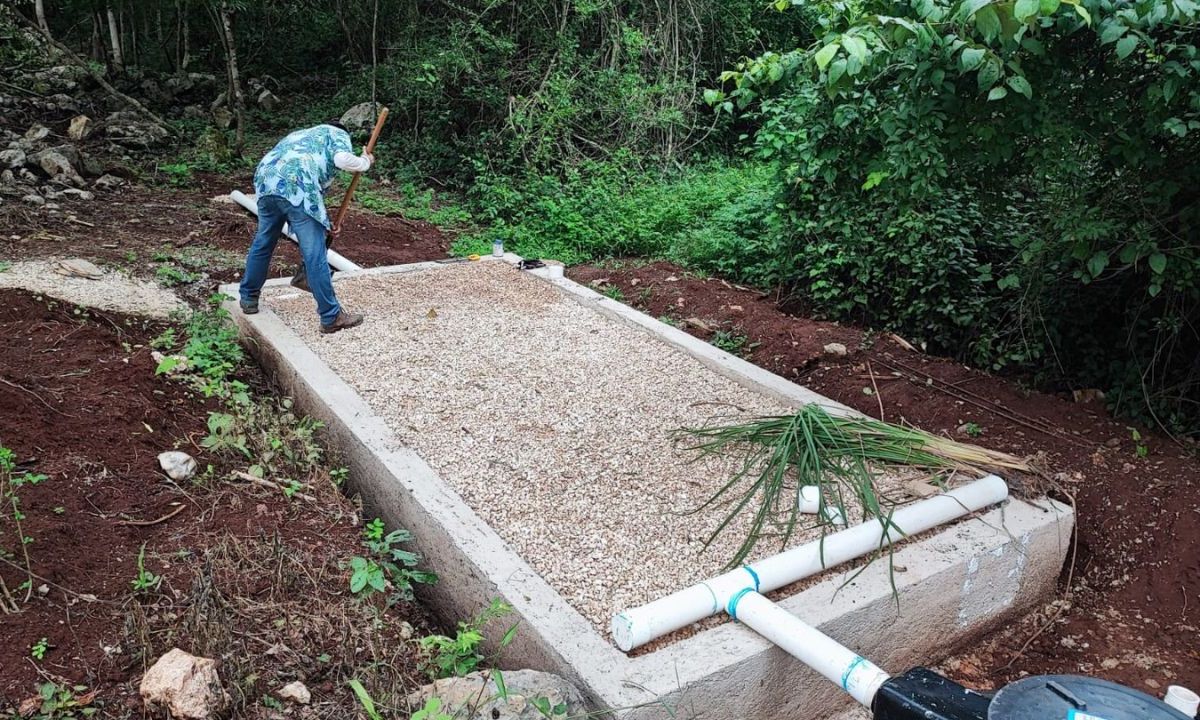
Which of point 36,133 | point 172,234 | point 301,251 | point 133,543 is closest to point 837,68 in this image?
point 133,543

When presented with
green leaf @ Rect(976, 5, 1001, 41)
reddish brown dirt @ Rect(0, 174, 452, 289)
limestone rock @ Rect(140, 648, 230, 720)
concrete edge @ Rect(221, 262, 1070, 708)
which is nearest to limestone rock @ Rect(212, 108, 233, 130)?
reddish brown dirt @ Rect(0, 174, 452, 289)

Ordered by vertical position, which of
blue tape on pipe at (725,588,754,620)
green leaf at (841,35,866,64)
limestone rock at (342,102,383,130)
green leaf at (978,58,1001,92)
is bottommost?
blue tape on pipe at (725,588,754,620)

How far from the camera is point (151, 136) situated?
1031 centimetres

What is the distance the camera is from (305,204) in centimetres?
462

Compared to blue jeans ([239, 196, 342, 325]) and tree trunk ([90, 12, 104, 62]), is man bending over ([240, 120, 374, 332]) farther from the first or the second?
tree trunk ([90, 12, 104, 62])

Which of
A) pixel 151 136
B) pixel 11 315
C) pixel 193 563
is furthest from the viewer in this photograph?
pixel 151 136

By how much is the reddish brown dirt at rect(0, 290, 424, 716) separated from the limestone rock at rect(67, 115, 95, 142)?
285 inches

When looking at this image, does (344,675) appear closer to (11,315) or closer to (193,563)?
(193,563)

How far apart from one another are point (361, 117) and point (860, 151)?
878cm

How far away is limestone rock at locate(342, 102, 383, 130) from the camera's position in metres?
10.8

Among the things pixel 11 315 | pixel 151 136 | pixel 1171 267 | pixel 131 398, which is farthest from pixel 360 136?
pixel 1171 267

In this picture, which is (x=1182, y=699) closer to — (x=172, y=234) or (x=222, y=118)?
(x=172, y=234)

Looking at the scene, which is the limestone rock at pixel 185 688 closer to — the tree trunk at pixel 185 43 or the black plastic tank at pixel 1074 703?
the black plastic tank at pixel 1074 703

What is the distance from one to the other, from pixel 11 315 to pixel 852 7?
432cm
